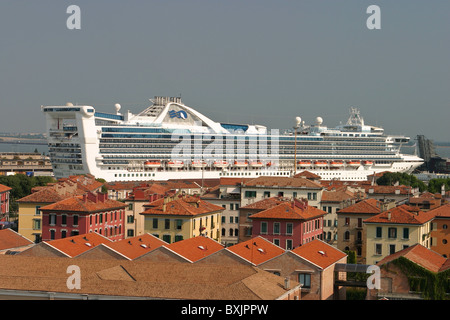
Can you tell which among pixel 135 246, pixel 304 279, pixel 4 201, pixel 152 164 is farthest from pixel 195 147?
pixel 304 279

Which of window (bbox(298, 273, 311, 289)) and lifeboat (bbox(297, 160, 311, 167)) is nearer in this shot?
window (bbox(298, 273, 311, 289))

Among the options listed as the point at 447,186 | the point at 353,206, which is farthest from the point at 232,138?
the point at 353,206

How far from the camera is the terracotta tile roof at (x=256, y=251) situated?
36438 millimetres

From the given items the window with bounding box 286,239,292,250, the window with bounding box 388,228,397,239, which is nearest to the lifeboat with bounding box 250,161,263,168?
the window with bounding box 286,239,292,250

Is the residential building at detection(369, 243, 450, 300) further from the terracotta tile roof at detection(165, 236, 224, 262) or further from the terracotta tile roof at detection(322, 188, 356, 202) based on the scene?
the terracotta tile roof at detection(322, 188, 356, 202)

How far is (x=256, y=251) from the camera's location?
3772cm

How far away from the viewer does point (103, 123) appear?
415ft

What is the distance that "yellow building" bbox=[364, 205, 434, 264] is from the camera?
43.6 m

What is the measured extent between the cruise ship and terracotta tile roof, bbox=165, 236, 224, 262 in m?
70.5

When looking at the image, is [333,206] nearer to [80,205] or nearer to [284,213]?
[284,213]
